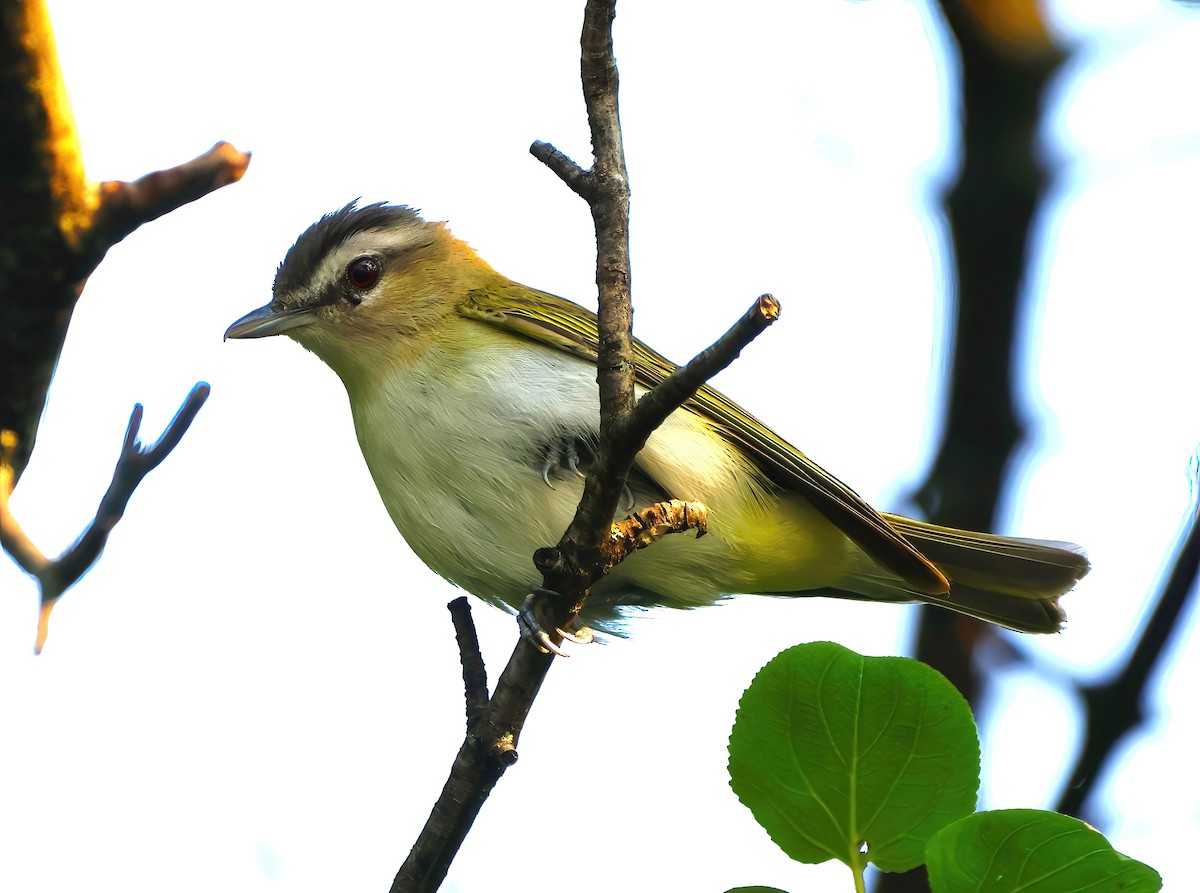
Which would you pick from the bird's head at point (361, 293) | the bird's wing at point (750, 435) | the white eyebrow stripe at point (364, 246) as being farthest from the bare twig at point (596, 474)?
the white eyebrow stripe at point (364, 246)

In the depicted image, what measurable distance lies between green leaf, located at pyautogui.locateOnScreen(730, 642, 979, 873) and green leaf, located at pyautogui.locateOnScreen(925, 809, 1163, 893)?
19cm

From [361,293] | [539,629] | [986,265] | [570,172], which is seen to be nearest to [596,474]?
[539,629]

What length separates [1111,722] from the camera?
3992 millimetres

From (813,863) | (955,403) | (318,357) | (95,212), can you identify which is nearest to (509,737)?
(813,863)

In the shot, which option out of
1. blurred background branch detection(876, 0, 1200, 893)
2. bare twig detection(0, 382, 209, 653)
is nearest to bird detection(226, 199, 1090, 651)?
blurred background branch detection(876, 0, 1200, 893)

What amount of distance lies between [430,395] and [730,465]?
1.06 meters

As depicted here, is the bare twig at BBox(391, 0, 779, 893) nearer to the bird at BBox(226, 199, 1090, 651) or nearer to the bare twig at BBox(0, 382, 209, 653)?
the bare twig at BBox(0, 382, 209, 653)

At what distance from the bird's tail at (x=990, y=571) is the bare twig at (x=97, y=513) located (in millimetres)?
3212

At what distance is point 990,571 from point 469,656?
2.68 metres

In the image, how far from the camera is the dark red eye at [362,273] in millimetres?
4926

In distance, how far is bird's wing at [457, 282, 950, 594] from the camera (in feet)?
13.6

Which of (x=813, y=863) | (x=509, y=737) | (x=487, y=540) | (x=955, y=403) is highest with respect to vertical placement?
(x=955, y=403)

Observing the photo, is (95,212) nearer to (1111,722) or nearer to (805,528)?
(805,528)

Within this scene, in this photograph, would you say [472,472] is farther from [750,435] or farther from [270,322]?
[270,322]
